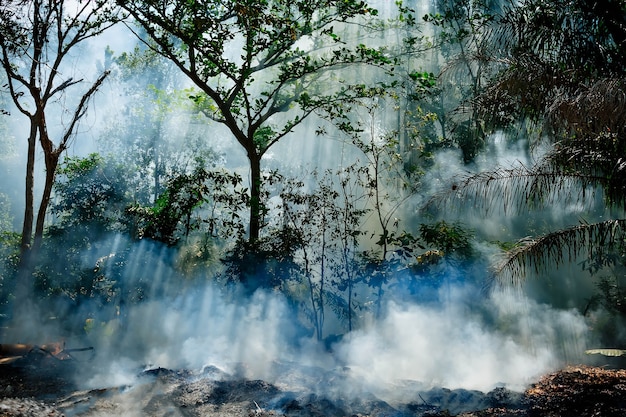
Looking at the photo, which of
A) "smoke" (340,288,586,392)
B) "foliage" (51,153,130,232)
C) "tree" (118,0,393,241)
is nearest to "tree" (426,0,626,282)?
"smoke" (340,288,586,392)

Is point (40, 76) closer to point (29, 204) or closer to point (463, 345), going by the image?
point (29, 204)

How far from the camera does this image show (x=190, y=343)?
994cm

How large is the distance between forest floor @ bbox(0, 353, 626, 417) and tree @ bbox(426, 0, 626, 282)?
1626mm

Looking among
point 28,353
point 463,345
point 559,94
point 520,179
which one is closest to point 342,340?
point 463,345

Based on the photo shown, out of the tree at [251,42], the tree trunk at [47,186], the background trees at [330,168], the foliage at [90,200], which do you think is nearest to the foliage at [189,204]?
the background trees at [330,168]

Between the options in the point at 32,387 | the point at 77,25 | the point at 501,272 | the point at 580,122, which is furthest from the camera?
the point at 77,25

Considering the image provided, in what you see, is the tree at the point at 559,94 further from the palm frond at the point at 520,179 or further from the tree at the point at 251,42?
the tree at the point at 251,42

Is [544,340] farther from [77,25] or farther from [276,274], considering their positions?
[77,25]

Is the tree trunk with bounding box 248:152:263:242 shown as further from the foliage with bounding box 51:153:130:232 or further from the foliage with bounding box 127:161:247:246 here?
the foliage with bounding box 51:153:130:232

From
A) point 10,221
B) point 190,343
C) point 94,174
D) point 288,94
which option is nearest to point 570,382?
point 190,343

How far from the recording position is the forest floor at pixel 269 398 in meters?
5.54

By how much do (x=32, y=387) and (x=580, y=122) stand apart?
777cm

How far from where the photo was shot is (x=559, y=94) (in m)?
5.68

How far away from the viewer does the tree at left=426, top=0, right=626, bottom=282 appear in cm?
595
